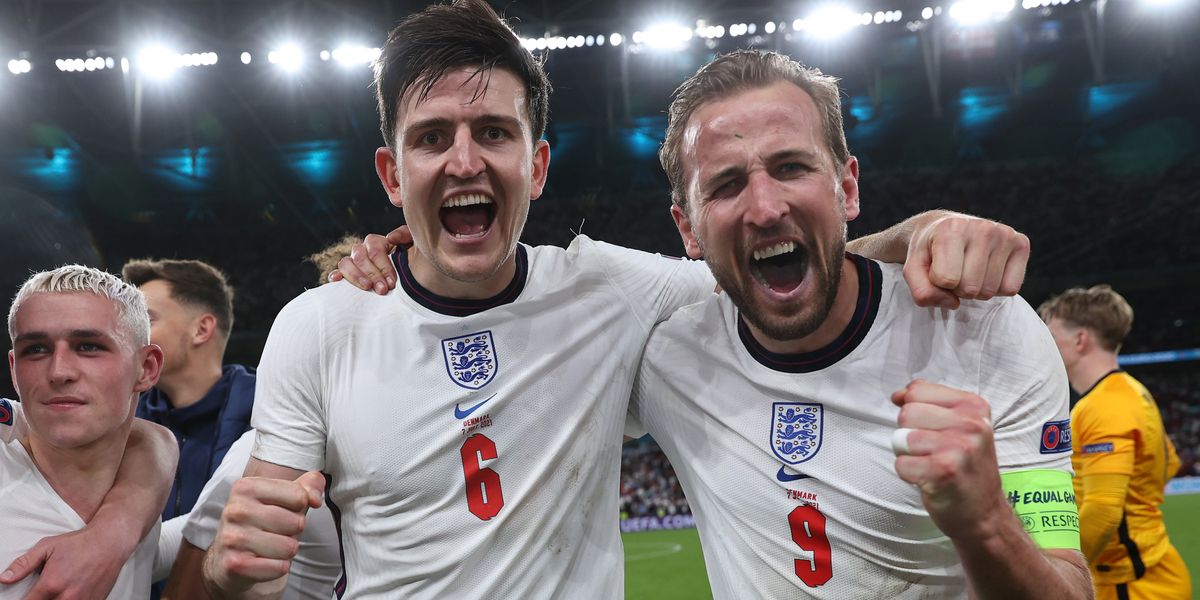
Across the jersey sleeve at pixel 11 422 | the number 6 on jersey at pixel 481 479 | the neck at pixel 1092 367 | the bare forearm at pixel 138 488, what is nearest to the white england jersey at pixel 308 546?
the bare forearm at pixel 138 488

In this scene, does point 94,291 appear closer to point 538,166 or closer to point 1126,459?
point 538,166

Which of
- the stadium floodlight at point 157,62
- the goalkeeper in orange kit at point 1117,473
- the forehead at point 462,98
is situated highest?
the stadium floodlight at point 157,62

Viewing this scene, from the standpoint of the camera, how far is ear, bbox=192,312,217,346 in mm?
3783

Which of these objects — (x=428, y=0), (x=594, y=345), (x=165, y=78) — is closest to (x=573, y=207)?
(x=428, y=0)

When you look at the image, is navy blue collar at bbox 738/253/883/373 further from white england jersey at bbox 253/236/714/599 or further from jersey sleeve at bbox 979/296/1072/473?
white england jersey at bbox 253/236/714/599

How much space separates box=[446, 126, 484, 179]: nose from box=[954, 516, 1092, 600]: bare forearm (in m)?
1.37

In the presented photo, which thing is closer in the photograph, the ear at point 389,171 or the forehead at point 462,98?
the forehead at point 462,98

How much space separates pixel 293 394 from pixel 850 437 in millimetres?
1345

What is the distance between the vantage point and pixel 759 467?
2045 mm

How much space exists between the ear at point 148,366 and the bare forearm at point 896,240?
2031 mm

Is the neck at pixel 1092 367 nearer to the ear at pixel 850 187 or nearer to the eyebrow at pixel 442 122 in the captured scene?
the ear at pixel 850 187

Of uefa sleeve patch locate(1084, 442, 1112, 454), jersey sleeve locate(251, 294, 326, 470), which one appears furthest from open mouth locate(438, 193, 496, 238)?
uefa sleeve patch locate(1084, 442, 1112, 454)

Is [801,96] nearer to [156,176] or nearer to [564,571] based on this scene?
[564,571]

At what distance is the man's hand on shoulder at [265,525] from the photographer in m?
1.65
